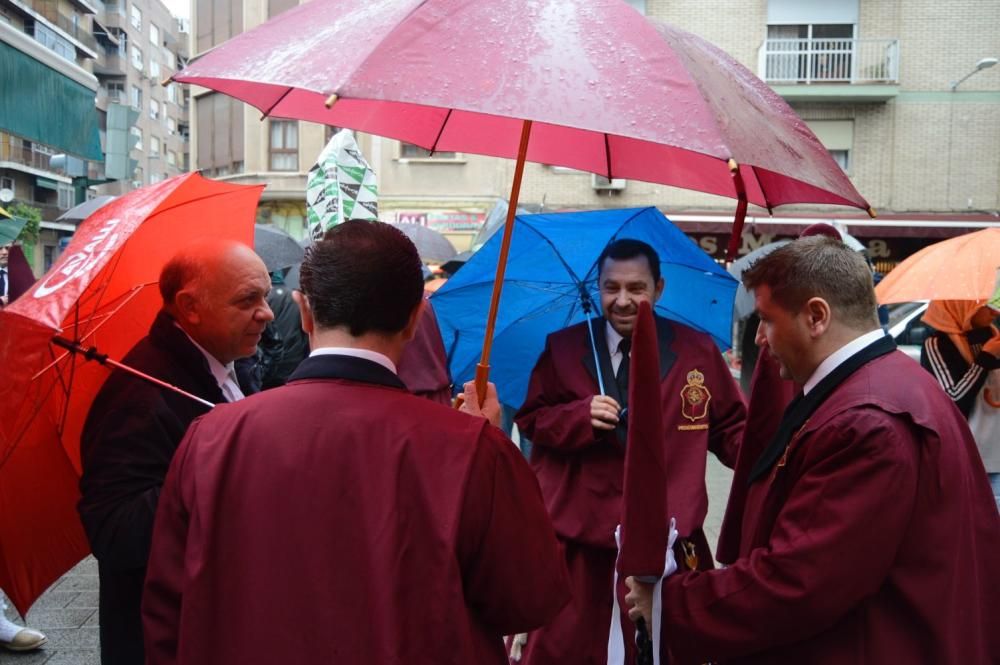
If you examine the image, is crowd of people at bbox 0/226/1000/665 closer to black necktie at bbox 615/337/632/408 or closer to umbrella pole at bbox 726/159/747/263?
umbrella pole at bbox 726/159/747/263

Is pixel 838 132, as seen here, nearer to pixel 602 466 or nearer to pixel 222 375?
pixel 602 466

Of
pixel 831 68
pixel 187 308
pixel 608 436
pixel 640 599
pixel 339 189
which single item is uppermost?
pixel 831 68

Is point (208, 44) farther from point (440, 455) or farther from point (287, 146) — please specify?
point (440, 455)

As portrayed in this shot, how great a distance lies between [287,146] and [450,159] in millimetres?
6145

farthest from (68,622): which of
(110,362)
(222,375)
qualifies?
(110,362)

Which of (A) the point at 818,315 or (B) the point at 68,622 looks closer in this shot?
(A) the point at 818,315

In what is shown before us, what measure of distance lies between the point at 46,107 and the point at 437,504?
365 cm

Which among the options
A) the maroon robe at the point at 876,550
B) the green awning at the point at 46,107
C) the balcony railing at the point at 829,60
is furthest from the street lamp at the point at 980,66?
the maroon robe at the point at 876,550

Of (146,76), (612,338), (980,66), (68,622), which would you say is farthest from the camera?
(146,76)

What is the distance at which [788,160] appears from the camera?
2107mm

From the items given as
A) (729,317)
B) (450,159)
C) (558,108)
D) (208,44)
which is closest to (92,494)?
(558,108)

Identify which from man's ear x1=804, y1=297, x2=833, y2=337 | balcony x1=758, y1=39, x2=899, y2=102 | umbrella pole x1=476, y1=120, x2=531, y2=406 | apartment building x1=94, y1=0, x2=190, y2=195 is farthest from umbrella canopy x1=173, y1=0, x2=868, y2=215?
apartment building x1=94, y1=0, x2=190, y2=195

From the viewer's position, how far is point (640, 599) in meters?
2.12

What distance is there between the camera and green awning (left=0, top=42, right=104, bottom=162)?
12.9 feet
